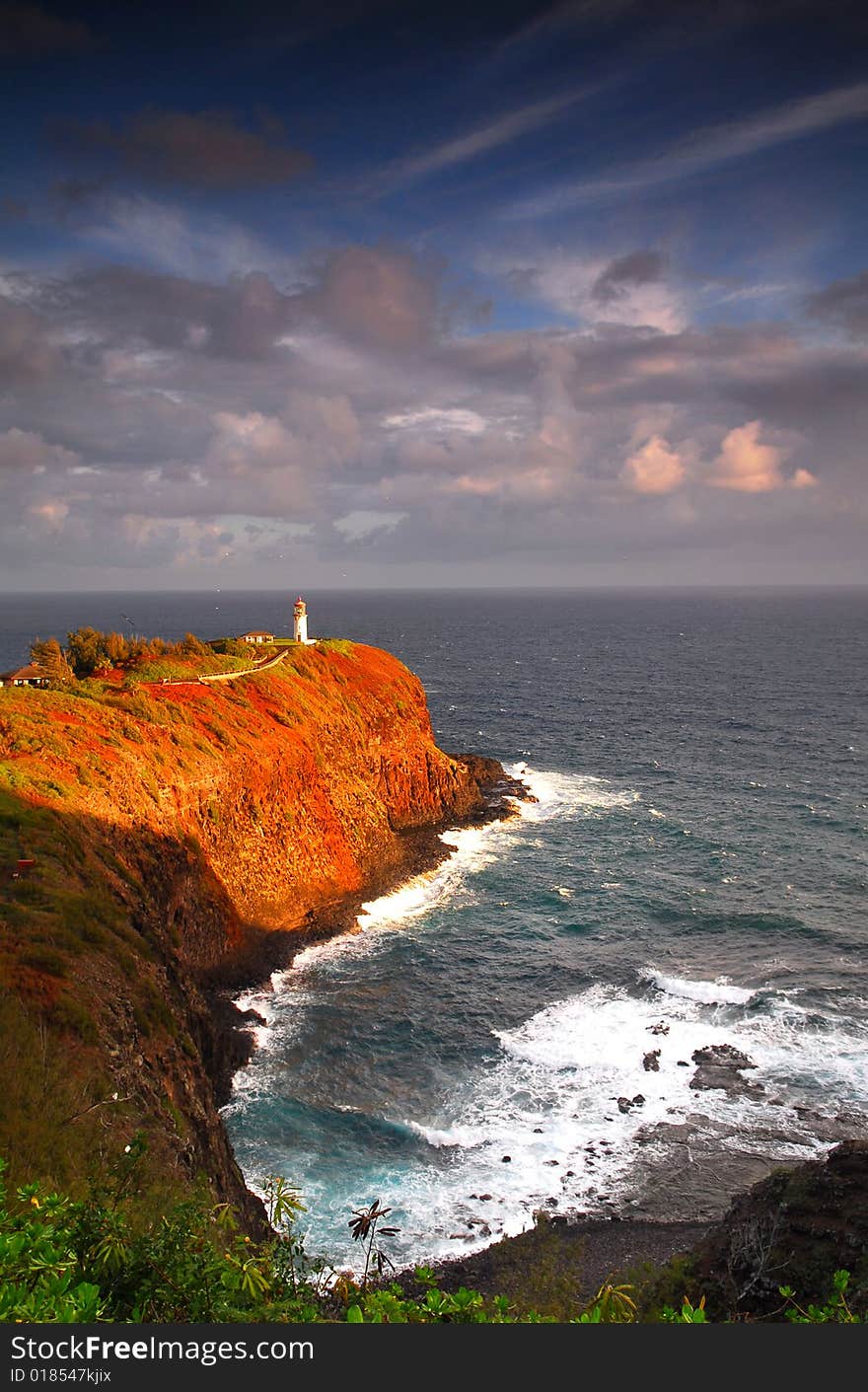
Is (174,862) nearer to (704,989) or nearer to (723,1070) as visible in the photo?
(723,1070)

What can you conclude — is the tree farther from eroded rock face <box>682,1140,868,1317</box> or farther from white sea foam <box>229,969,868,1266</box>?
eroded rock face <box>682,1140,868,1317</box>

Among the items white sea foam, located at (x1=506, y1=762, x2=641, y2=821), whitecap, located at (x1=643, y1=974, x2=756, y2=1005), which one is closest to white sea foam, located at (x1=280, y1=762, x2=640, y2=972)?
white sea foam, located at (x1=506, y1=762, x2=641, y2=821)

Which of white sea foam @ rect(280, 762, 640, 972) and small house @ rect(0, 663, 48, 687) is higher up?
small house @ rect(0, 663, 48, 687)

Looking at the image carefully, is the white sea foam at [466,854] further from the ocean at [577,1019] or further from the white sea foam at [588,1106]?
the white sea foam at [588,1106]

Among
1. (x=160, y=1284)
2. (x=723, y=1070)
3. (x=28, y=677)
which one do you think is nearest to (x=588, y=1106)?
(x=723, y=1070)

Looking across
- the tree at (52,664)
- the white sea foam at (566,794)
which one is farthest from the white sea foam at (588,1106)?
the tree at (52,664)

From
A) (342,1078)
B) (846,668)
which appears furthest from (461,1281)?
(846,668)

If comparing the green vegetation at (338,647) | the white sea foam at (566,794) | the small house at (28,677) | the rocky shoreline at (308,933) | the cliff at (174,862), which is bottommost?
the rocky shoreline at (308,933)

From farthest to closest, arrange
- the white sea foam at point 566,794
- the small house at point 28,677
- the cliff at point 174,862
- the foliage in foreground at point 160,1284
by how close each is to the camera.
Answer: the white sea foam at point 566,794, the small house at point 28,677, the cliff at point 174,862, the foliage in foreground at point 160,1284

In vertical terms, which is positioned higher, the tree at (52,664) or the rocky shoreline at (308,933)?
the tree at (52,664)
